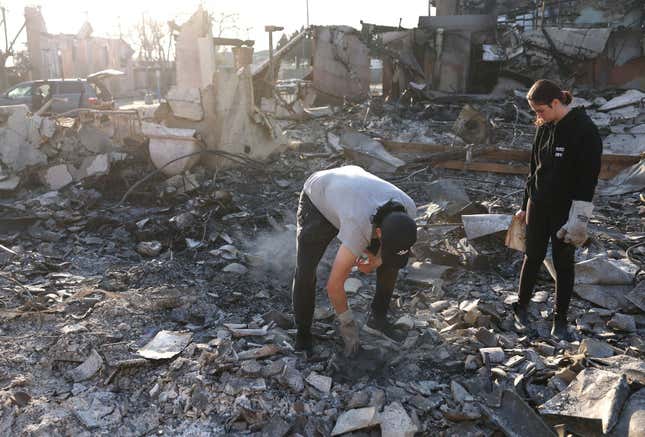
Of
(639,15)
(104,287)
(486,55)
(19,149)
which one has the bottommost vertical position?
(104,287)

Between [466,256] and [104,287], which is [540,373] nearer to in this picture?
[466,256]

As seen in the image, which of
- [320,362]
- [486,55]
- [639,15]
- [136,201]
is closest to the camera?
[320,362]

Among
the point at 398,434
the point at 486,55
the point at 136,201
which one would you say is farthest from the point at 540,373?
the point at 486,55

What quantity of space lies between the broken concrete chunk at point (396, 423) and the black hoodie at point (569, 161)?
1736 millimetres

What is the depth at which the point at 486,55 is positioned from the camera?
17.1 m

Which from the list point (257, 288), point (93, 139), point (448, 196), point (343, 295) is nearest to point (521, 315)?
point (343, 295)

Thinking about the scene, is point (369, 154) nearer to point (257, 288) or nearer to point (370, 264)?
point (257, 288)

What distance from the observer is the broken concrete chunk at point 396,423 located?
2779 millimetres

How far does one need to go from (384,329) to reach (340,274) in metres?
0.83

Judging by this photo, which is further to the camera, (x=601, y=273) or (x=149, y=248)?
(x=149, y=248)

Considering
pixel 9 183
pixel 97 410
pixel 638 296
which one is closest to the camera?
pixel 97 410

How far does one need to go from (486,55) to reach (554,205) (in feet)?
48.7

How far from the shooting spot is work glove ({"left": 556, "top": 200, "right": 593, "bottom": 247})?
338cm

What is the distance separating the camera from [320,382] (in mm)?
3186
